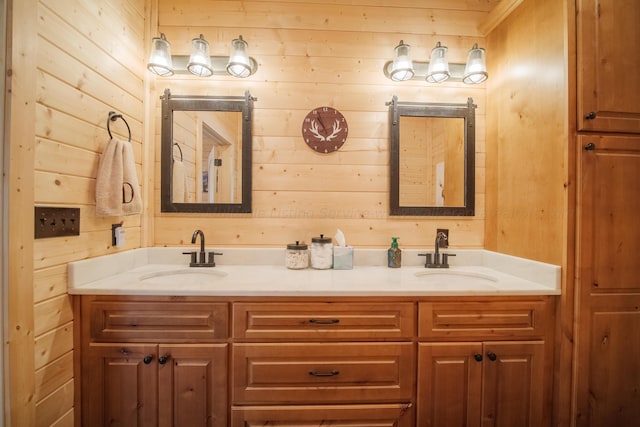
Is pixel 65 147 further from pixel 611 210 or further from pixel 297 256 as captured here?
pixel 611 210

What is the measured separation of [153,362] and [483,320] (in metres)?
1.45

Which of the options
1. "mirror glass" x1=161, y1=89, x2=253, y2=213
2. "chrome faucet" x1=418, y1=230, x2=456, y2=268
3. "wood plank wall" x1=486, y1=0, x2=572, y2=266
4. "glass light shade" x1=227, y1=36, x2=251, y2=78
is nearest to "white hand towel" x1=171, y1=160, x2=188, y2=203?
"mirror glass" x1=161, y1=89, x2=253, y2=213

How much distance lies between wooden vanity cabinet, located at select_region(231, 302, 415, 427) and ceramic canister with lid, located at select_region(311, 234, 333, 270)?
39 cm

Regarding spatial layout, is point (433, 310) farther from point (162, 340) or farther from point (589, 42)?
point (589, 42)

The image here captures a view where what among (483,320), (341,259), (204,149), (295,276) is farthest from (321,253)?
(204,149)

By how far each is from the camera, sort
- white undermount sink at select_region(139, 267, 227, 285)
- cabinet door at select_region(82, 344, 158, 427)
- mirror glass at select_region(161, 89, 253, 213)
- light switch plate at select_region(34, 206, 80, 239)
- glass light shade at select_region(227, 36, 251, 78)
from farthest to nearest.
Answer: mirror glass at select_region(161, 89, 253, 213) → glass light shade at select_region(227, 36, 251, 78) → white undermount sink at select_region(139, 267, 227, 285) → cabinet door at select_region(82, 344, 158, 427) → light switch plate at select_region(34, 206, 80, 239)

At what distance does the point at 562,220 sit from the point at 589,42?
78 cm

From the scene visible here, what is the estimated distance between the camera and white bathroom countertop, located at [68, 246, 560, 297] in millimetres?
1172

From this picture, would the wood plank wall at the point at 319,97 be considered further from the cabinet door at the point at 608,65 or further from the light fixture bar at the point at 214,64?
the cabinet door at the point at 608,65

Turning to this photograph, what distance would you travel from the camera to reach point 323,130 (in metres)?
1.72

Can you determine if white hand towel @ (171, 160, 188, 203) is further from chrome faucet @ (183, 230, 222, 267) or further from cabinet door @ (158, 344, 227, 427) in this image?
cabinet door @ (158, 344, 227, 427)

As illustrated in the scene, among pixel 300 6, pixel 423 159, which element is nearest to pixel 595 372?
pixel 423 159

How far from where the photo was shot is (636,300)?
3.94ft

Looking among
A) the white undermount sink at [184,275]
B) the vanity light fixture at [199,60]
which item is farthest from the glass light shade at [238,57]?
the white undermount sink at [184,275]
